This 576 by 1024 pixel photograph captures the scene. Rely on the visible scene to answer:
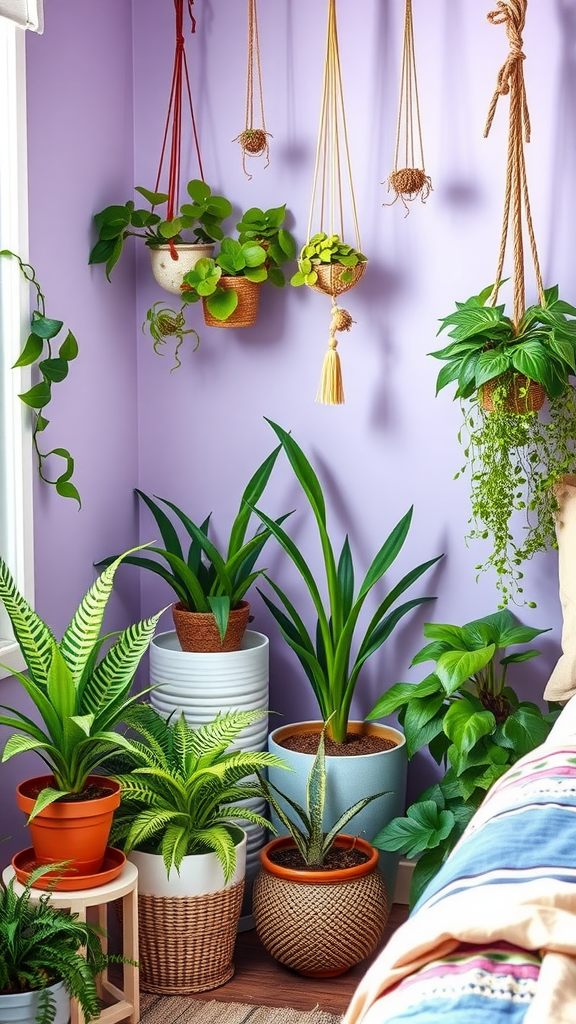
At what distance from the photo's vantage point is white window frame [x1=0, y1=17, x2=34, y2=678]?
2463 mm

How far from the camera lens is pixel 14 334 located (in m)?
2.53

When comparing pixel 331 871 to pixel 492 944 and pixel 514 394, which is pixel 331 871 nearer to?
pixel 514 394

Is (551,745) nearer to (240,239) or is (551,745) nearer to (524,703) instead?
(524,703)

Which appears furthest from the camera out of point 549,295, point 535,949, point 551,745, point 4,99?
point 549,295

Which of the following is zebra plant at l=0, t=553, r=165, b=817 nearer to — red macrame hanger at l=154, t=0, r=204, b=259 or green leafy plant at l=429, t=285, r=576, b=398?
green leafy plant at l=429, t=285, r=576, b=398

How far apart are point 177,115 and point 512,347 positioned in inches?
45.8

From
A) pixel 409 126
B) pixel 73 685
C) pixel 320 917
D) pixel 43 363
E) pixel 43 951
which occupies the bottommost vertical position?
pixel 320 917

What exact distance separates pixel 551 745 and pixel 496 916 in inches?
29.9

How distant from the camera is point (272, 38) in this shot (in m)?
3.01

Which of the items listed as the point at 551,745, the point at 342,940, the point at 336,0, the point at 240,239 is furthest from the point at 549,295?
the point at 342,940

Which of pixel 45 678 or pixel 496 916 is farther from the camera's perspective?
pixel 45 678

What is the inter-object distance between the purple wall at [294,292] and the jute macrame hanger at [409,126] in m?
0.02

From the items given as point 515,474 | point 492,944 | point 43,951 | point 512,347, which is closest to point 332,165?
point 512,347

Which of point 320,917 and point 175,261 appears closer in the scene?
point 320,917
